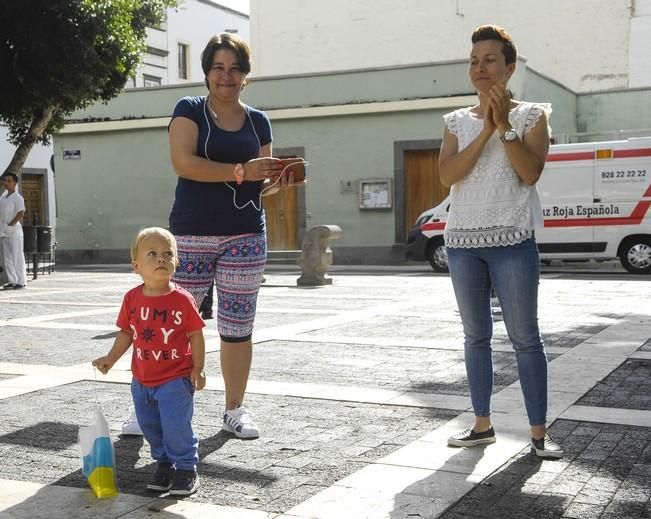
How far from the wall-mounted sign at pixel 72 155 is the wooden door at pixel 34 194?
8.56 metres

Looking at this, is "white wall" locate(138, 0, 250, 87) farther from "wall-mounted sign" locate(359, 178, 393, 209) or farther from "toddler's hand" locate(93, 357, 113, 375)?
"toddler's hand" locate(93, 357, 113, 375)

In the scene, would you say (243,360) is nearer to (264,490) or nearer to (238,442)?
(238,442)

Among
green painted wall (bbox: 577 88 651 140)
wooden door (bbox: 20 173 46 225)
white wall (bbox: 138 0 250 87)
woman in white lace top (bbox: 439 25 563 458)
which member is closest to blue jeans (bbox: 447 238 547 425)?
woman in white lace top (bbox: 439 25 563 458)

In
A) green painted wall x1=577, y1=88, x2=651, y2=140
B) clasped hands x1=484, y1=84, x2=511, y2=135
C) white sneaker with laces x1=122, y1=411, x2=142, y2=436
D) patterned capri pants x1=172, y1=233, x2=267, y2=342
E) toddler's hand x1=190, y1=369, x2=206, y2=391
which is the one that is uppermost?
green painted wall x1=577, y1=88, x2=651, y2=140

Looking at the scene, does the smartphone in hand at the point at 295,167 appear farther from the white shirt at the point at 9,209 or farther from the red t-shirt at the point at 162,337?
the white shirt at the point at 9,209

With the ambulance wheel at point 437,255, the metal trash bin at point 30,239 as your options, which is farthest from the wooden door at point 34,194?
the ambulance wheel at point 437,255

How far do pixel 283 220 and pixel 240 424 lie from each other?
19.2 metres

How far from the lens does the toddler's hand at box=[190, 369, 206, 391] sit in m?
3.79

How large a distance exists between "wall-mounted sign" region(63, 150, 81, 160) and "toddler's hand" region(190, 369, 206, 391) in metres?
23.4

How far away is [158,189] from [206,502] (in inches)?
865

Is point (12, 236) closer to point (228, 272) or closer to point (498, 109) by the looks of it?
point (228, 272)

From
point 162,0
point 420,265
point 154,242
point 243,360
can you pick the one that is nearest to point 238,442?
point 243,360

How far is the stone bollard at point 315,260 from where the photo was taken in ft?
51.8

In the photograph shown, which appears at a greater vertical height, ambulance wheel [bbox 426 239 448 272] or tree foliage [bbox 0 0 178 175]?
tree foliage [bbox 0 0 178 175]
